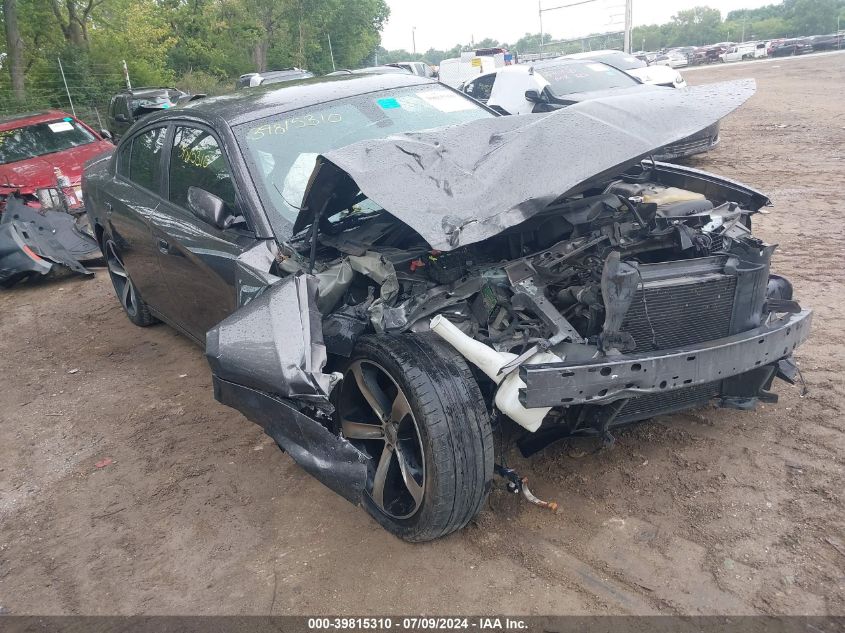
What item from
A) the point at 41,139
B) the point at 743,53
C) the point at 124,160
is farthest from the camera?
the point at 743,53

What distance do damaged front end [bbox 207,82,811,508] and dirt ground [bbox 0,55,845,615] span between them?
0.36 meters

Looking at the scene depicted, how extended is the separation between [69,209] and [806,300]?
841 cm

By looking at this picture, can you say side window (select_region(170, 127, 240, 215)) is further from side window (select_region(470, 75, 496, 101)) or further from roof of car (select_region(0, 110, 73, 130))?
side window (select_region(470, 75, 496, 101))

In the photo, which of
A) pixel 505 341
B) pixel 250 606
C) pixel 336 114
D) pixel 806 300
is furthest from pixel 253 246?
pixel 806 300

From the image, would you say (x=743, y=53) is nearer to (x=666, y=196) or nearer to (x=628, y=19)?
(x=628, y=19)

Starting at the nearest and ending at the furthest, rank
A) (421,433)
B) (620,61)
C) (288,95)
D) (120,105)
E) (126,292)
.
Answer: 1. (421,433)
2. (288,95)
3. (126,292)
4. (620,61)
5. (120,105)

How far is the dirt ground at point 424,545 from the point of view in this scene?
101 inches

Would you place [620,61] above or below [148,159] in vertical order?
above

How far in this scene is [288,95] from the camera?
412 centimetres

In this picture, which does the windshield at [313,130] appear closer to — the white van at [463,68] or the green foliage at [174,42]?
the white van at [463,68]

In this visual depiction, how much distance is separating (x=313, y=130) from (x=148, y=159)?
1430 mm

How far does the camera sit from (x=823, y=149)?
9.56 meters

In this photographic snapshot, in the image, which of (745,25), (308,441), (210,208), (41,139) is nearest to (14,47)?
(41,139)

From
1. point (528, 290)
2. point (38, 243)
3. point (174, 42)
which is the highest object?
point (174, 42)
